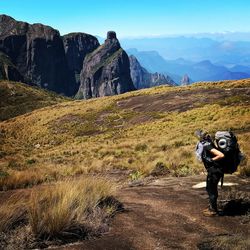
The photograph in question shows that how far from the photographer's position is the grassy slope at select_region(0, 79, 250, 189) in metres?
25.2

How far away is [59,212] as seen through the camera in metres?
6.98

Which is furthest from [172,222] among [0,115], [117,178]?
[0,115]

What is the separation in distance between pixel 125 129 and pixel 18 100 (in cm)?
10151

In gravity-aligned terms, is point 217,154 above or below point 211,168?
above

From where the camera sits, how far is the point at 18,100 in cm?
14262

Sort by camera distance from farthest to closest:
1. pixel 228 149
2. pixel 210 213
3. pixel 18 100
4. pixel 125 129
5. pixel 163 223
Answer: pixel 18 100
pixel 125 129
pixel 210 213
pixel 228 149
pixel 163 223

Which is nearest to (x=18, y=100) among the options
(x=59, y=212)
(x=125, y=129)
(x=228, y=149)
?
(x=125, y=129)

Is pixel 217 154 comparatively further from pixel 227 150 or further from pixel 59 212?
pixel 59 212

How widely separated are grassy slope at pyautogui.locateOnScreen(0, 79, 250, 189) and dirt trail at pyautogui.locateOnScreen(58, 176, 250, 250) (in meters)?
7.56

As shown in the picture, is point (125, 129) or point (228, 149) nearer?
point (228, 149)

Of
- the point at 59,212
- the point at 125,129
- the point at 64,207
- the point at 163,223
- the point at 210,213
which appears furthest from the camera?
the point at 125,129

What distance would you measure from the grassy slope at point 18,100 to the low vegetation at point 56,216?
122m

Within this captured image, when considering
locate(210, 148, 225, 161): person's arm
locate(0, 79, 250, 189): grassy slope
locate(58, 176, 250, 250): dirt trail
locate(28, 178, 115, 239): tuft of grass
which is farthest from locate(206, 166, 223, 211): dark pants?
locate(0, 79, 250, 189): grassy slope

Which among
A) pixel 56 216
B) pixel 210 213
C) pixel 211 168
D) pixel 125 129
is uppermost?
pixel 211 168
